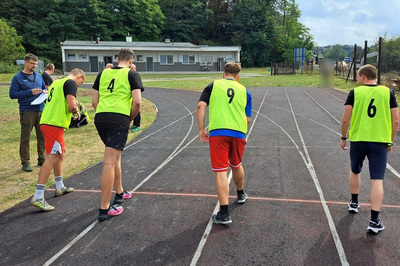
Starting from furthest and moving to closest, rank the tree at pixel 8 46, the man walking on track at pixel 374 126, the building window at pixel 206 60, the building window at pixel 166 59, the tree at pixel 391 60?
the building window at pixel 206 60 → the building window at pixel 166 59 → the tree at pixel 8 46 → the tree at pixel 391 60 → the man walking on track at pixel 374 126

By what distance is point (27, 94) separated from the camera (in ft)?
18.3

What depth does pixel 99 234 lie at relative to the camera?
11.4ft

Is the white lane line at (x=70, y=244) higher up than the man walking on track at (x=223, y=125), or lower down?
lower down

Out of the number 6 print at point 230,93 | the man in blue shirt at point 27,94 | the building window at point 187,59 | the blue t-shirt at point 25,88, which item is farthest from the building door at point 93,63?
the number 6 print at point 230,93

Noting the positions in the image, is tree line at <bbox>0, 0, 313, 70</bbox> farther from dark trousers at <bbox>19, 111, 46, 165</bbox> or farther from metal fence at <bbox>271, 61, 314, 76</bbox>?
dark trousers at <bbox>19, 111, 46, 165</bbox>

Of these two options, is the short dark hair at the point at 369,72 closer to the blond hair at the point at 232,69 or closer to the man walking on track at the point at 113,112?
the blond hair at the point at 232,69

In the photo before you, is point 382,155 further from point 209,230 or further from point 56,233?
point 56,233

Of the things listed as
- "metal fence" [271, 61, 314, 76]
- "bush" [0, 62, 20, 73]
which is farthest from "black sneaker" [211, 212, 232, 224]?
"bush" [0, 62, 20, 73]

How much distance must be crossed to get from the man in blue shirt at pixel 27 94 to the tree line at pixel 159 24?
37.7m

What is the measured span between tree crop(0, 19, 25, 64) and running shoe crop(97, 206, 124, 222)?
40.5 metres

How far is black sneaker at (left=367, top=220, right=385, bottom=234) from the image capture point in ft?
10.9

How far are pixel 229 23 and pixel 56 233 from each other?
61.9 metres

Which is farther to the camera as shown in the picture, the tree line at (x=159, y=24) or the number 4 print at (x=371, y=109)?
the tree line at (x=159, y=24)

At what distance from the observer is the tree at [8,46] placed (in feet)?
120
